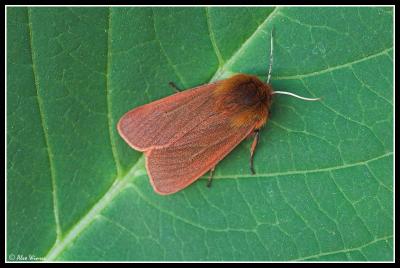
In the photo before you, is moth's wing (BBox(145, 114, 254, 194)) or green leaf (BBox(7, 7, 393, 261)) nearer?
green leaf (BBox(7, 7, 393, 261))

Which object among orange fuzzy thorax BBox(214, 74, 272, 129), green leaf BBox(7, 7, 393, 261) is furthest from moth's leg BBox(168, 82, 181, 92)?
orange fuzzy thorax BBox(214, 74, 272, 129)

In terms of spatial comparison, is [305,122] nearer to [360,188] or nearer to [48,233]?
[360,188]

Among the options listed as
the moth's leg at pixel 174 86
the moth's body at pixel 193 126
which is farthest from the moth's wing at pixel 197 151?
the moth's leg at pixel 174 86

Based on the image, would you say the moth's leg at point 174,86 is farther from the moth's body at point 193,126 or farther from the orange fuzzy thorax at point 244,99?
the orange fuzzy thorax at point 244,99

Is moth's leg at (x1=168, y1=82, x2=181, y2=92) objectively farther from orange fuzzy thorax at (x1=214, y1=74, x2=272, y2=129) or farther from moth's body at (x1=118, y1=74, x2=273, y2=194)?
orange fuzzy thorax at (x1=214, y1=74, x2=272, y2=129)

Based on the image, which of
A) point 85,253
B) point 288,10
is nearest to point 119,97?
point 85,253

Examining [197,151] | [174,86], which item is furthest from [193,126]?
[174,86]

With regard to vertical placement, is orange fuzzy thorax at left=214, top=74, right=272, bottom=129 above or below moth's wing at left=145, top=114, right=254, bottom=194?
above
